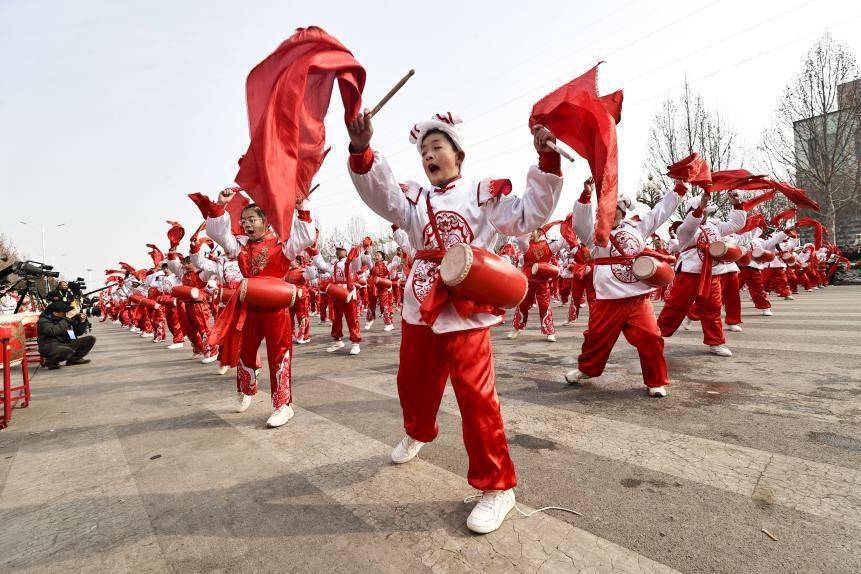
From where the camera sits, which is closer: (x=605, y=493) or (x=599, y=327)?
(x=605, y=493)

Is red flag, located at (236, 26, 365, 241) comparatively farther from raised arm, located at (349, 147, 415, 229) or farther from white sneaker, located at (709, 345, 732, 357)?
white sneaker, located at (709, 345, 732, 357)

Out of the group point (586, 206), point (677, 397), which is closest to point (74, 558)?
point (586, 206)

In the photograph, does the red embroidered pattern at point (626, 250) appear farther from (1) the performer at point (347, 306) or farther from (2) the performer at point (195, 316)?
(2) the performer at point (195, 316)

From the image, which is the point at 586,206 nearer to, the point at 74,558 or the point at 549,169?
the point at 549,169

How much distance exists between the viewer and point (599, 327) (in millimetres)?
4371

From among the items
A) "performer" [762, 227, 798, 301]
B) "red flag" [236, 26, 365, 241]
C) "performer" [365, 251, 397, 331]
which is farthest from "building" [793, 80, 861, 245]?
"red flag" [236, 26, 365, 241]

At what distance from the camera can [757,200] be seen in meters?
6.00

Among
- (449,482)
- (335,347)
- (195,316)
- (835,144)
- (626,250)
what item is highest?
(835,144)

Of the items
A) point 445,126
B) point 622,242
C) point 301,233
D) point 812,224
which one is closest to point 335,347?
point 301,233

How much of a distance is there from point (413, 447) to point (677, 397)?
2.67 meters

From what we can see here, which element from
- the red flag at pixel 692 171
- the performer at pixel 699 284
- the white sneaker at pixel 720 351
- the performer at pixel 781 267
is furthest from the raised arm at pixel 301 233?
the performer at pixel 781 267

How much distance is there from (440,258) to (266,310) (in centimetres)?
232

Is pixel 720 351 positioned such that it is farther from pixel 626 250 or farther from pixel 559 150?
pixel 559 150

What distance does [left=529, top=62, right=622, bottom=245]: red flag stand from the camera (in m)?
2.23
